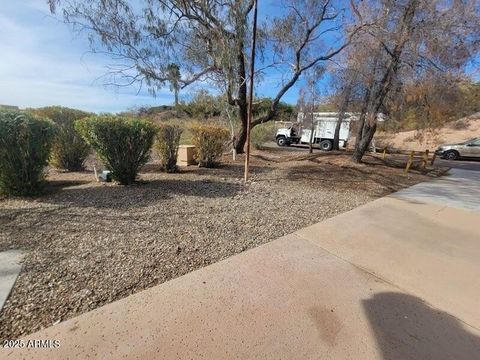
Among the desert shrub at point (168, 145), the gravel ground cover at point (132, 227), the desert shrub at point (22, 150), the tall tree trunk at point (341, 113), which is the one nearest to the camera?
the gravel ground cover at point (132, 227)

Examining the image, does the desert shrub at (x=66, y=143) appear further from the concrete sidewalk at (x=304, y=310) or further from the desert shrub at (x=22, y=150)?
the concrete sidewalk at (x=304, y=310)

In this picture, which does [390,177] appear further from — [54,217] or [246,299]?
[54,217]

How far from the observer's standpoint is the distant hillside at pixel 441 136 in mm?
21328

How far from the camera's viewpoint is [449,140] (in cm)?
2189

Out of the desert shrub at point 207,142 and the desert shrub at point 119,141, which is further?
the desert shrub at point 207,142

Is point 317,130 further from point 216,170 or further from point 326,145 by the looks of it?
point 216,170

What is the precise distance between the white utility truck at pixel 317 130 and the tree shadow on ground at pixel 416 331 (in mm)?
14276

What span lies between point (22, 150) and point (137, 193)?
6.39ft

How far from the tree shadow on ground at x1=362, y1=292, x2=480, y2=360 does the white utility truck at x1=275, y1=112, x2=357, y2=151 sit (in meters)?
14.3

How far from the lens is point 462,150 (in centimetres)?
1658

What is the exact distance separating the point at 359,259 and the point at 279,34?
28.5 feet

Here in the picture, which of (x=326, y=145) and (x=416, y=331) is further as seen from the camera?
(x=326, y=145)

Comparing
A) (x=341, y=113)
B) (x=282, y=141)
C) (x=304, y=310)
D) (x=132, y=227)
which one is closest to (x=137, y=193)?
(x=132, y=227)

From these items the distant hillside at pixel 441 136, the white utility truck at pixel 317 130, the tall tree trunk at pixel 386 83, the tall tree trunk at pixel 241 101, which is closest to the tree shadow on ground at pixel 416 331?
the tall tree trunk at pixel 386 83
